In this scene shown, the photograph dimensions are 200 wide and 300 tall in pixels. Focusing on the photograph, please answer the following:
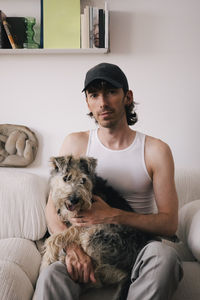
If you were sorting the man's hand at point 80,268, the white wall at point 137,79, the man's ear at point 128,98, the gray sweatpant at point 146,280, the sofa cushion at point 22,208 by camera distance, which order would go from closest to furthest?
the gray sweatpant at point 146,280 → the man's hand at point 80,268 → the man's ear at point 128,98 → the sofa cushion at point 22,208 → the white wall at point 137,79

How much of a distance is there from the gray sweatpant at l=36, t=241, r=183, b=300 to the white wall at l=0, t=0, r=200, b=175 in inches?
60.6

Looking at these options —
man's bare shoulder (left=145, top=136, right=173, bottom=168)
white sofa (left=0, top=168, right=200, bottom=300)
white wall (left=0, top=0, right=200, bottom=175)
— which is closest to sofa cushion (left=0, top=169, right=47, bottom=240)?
white sofa (left=0, top=168, right=200, bottom=300)

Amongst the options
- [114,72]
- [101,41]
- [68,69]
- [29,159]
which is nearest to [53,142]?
[29,159]

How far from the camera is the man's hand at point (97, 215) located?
159 cm

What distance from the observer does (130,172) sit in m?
1.83

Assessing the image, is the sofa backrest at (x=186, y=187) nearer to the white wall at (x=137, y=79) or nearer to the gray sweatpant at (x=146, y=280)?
the white wall at (x=137, y=79)

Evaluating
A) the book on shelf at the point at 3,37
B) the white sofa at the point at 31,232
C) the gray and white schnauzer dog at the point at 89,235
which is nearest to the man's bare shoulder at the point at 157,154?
the gray and white schnauzer dog at the point at 89,235

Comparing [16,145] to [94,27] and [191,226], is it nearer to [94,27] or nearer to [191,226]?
[94,27]

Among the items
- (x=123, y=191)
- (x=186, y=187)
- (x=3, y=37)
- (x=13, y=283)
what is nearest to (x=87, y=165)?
(x=123, y=191)

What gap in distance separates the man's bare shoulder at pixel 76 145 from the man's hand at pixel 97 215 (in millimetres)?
458

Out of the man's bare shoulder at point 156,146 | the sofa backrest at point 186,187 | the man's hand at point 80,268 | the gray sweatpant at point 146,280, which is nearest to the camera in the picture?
the gray sweatpant at point 146,280

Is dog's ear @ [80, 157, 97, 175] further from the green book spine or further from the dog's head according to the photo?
the green book spine

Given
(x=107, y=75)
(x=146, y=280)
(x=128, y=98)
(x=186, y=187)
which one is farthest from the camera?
(x=186, y=187)

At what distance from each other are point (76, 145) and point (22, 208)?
678mm
